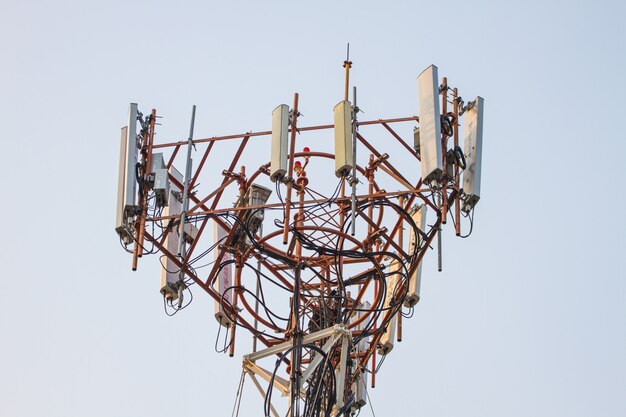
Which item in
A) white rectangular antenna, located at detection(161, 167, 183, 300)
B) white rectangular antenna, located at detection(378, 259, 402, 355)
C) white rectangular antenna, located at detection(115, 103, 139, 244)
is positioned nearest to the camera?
white rectangular antenna, located at detection(115, 103, 139, 244)

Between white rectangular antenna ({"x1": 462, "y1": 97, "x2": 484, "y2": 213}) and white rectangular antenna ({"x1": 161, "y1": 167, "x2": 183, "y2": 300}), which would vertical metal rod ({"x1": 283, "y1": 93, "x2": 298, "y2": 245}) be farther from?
white rectangular antenna ({"x1": 462, "y1": 97, "x2": 484, "y2": 213})

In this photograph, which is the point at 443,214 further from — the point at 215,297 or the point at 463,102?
the point at 215,297

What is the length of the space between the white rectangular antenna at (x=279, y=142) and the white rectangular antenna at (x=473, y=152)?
346cm

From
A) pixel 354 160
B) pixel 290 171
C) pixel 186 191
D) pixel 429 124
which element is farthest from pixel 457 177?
pixel 186 191

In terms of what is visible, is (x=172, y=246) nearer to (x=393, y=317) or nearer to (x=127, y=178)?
(x=127, y=178)

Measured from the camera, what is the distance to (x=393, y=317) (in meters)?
26.9

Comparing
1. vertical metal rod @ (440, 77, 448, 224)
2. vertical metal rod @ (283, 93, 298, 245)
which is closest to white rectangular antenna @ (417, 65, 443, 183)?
vertical metal rod @ (440, 77, 448, 224)

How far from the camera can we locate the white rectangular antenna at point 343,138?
24656mm

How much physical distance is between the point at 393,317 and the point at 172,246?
471 cm

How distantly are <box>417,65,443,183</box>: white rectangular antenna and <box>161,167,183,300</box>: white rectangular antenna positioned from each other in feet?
16.4

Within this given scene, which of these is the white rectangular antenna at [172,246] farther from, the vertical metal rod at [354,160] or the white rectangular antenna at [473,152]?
the white rectangular antenna at [473,152]

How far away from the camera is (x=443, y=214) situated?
24.4m

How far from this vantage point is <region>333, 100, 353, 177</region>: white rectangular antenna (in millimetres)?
24656

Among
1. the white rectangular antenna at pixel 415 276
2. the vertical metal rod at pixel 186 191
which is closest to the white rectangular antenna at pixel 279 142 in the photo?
the vertical metal rod at pixel 186 191
